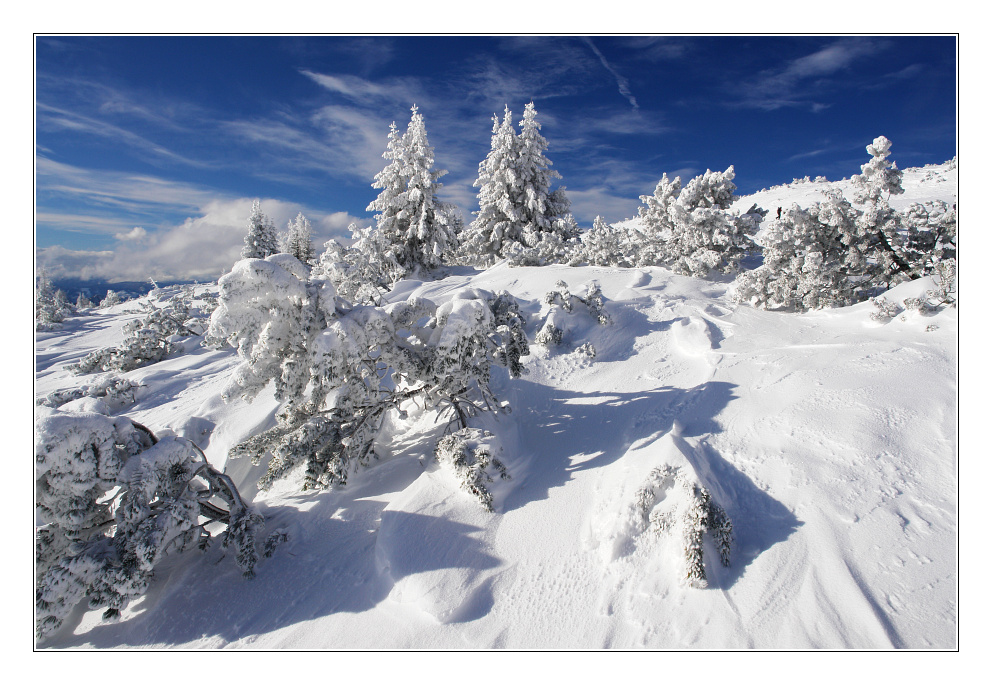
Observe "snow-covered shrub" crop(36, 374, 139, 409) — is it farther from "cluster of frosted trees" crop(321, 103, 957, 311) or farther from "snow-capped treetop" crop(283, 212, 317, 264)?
"snow-capped treetop" crop(283, 212, 317, 264)

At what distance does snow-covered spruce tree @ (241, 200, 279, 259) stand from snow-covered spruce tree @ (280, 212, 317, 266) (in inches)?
133

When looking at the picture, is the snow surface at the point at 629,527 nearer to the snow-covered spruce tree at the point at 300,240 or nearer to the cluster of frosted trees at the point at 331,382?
the cluster of frosted trees at the point at 331,382

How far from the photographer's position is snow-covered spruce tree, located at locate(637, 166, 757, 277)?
13.0 m

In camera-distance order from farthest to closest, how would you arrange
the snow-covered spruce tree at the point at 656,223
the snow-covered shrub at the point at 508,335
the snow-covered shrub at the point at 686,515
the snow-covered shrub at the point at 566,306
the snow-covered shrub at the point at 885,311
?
the snow-covered spruce tree at the point at 656,223 < the snow-covered shrub at the point at 566,306 < the snow-covered shrub at the point at 885,311 < the snow-covered shrub at the point at 508,335 < the snow-covered shrub at the point at 686,515

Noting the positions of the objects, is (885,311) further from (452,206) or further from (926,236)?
(452,206)

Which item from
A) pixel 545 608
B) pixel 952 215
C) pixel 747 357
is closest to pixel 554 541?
pixel 545 608

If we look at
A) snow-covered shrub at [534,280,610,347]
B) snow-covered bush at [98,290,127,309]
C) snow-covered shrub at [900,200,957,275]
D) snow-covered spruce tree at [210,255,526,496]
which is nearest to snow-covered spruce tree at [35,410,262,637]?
snow-covered spruce tree at [210,255,526,496]

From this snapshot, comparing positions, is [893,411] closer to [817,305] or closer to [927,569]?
[927,569]

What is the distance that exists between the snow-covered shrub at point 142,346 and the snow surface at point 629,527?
728 centimetres

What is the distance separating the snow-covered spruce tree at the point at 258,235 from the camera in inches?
1217

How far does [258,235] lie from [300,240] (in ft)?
16.7

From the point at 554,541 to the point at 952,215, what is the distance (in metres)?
12.9

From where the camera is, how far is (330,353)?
5.25 metres

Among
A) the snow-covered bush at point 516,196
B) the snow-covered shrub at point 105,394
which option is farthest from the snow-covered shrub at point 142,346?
the snow-covered bush at point 516,196
